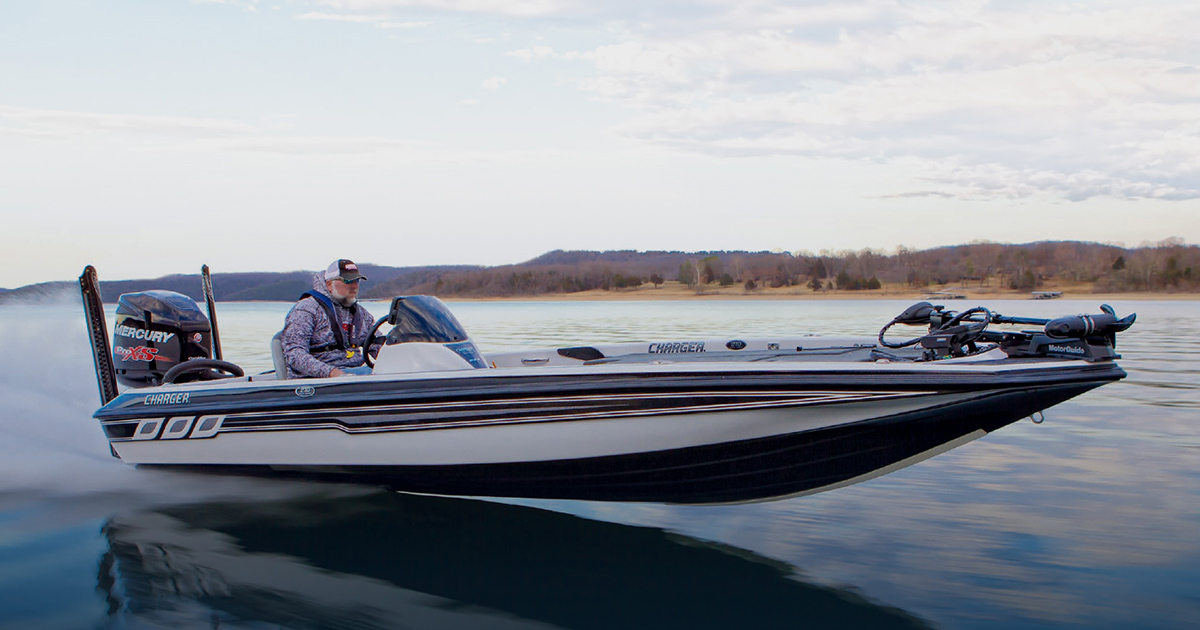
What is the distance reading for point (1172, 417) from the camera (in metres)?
7.37

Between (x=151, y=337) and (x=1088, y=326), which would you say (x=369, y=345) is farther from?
(x=1088, y=326)

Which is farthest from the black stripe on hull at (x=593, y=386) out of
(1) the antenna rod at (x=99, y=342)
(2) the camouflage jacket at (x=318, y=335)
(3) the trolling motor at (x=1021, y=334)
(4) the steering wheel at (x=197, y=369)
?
(1) the antenna rod at (x=99, y=342)

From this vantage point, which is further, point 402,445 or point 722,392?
point 402,445

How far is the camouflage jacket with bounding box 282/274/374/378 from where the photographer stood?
5.14 m

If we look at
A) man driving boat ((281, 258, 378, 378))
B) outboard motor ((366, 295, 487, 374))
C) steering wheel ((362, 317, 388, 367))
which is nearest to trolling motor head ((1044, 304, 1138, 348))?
outboard motor ((366, 295, 487, 374))

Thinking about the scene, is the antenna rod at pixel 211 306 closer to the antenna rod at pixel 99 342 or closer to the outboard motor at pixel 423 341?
the antenna rod at pixel 99 342

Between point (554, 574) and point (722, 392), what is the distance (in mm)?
1199

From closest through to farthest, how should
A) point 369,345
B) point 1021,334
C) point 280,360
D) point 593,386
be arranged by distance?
point 593,386
point 1021,334
point 369,345
point 280,360

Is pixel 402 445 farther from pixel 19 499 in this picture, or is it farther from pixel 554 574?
pixel 19 499

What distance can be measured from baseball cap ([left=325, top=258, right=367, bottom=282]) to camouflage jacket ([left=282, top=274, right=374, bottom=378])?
0.34 ft

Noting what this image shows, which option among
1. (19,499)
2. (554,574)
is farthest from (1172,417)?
(19,499)

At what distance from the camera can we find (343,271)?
5.45 metres

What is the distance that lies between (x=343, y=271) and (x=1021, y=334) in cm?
406

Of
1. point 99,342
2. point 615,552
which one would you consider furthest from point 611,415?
point 99,342
